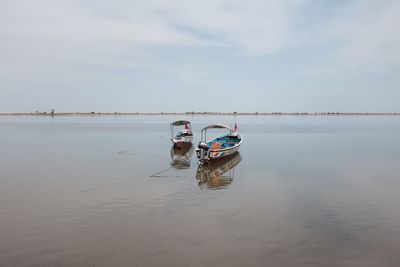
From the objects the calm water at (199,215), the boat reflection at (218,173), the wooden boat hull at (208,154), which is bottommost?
the boat reflection at (218,173)

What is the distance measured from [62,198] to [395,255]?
42.6 ft

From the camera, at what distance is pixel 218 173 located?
869 inches

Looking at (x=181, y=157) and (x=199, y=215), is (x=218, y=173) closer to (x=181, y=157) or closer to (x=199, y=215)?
(x=181, y=157)

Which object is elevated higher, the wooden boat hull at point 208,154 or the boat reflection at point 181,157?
the wooden boat hull at point 208,154

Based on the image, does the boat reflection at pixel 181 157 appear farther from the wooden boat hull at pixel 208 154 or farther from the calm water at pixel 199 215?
the wooden boat hull at pixel 208 154

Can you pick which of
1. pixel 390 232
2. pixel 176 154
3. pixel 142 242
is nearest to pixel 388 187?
pixel 390 232

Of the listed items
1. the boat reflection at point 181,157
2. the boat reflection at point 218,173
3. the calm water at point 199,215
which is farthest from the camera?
the boat reflection at point 181,157

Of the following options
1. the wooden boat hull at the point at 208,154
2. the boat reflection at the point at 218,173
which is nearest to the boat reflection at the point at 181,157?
the wooden boat hull at the point at 208,154

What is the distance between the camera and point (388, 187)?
17.3 metres

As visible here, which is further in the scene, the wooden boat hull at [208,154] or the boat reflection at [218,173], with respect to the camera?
the wooden boat hull at [208,154]

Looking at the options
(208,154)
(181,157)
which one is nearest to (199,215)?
(208,154)

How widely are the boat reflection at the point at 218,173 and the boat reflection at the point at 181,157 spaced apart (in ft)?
5.32

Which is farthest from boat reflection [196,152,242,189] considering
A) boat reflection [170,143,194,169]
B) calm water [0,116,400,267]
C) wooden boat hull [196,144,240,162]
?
boat reflection [170,143,194,169]

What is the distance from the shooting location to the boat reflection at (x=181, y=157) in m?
25.5
